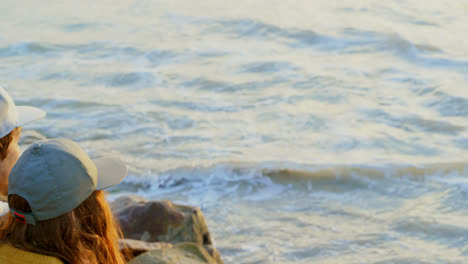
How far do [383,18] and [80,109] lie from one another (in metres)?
7.38

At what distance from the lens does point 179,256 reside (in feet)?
10.2

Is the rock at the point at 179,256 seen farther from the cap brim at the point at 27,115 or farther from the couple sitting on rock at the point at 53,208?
the couple sitting on rock at the point at 53,208

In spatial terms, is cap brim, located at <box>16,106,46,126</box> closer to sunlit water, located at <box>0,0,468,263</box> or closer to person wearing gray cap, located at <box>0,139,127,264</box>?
person wearing gray cap, located at <box>0,139,127,264</box>

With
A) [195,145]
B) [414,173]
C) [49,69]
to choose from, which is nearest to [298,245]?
[414,173]

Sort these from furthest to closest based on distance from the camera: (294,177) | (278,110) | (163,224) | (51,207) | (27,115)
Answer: (278,110), (294,177), (163,224), (27,115), (51,207)

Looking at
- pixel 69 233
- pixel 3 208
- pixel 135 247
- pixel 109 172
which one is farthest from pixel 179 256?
pixel 69 233

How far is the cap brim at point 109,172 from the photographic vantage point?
1861 mm

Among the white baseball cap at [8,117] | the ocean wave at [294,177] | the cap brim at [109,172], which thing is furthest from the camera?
the ocean wave at [294,177]

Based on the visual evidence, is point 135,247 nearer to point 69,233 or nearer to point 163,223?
point 163,223

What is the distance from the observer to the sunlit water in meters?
4.59

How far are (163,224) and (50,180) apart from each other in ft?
6.47

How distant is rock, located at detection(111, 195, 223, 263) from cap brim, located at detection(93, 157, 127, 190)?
1.67 meters

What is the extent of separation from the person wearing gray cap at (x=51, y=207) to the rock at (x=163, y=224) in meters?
1.83

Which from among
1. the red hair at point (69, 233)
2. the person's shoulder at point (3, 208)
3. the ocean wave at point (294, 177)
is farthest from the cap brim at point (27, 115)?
the ocean wave at point (294, 177)
